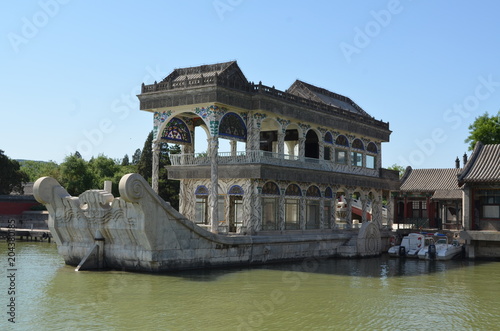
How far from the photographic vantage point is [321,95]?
34156 millimetres

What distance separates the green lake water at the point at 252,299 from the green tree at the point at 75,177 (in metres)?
27.6

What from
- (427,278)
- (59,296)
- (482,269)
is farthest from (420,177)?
(59,296)

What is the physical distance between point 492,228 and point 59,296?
22.9 meters

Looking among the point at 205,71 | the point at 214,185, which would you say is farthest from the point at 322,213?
the point at 205,71

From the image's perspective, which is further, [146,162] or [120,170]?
[120,170]

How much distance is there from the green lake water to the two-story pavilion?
157 inches

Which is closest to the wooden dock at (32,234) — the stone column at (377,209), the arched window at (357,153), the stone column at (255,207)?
the stone column at (255,207)

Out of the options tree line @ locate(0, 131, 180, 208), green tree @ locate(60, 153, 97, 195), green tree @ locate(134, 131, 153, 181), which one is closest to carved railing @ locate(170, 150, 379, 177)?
tree line @ locate(0, 131, 180, 208)

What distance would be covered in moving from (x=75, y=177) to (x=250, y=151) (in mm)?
31066

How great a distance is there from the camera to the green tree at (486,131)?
4653 cm

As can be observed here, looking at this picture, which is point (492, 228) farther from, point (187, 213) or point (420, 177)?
point (187, 213)

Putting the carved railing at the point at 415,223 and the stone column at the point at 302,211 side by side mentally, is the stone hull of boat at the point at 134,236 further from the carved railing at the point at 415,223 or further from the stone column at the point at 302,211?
the carved railing at the point at 415,223

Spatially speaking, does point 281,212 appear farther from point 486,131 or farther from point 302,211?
point 486,131

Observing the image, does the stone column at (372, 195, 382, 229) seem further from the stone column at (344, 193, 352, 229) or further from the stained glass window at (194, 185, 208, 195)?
the stained glass window at (194, 185, 208, 195)
